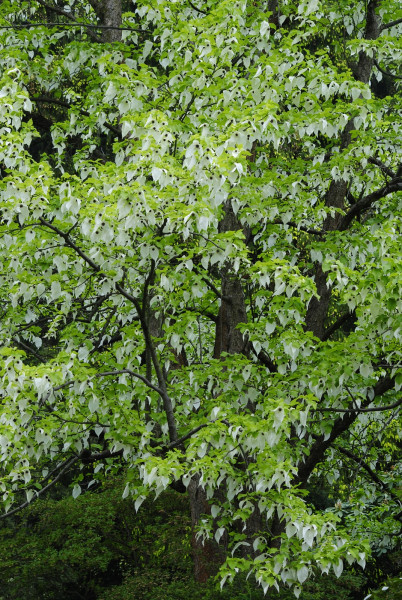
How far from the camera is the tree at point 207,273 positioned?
17.9 feet

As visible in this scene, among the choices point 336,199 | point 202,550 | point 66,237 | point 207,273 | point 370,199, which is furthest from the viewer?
point 336,199

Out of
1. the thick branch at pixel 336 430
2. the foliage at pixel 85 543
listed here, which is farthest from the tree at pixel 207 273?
the foliage at pixel 85 543

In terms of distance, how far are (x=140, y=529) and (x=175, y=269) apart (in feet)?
16.3

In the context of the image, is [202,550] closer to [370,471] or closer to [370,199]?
[370,471]

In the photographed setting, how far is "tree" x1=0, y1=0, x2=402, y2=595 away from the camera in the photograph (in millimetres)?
5465

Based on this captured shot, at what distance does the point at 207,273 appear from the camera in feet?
23.6

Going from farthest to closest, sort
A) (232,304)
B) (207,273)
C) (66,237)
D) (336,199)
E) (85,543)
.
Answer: (85,543), (336,199), (232,304), (207,273), (66,237)

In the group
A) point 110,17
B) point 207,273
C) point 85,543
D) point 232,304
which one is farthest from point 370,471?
point 110,17

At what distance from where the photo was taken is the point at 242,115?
19.8 ft

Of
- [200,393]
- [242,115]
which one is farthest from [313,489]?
[242,115]

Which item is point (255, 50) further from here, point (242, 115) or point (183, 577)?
point (183, 577)

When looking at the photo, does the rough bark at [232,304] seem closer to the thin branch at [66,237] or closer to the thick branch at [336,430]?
the thick branch at [336,430]

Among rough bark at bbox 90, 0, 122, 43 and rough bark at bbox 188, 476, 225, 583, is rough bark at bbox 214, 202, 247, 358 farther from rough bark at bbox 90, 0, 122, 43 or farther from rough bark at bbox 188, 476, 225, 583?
rough bark at bbox 90, 0, 122, 43

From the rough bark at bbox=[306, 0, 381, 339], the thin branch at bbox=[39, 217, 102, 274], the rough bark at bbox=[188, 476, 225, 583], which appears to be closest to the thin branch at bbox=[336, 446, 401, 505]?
the rough bark at bbox=[306, 0, 381, 339]
